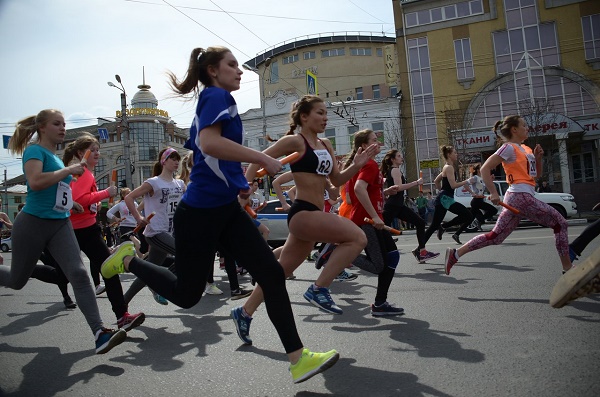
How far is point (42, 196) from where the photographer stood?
3.92 meters

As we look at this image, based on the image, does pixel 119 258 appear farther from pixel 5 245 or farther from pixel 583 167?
pixel 583 167

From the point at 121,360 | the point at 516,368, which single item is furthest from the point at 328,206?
the point at 516,368

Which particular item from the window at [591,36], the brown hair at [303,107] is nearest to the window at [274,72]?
the window at [591,36]

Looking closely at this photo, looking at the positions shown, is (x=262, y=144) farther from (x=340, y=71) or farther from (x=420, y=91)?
(x=340, y=71)

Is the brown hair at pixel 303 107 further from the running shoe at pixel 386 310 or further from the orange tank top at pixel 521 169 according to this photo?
the orange tank top at pixel 521 169

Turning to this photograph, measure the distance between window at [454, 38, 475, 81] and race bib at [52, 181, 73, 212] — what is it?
34396mm

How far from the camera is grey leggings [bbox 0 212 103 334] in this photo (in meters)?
A: 3.83

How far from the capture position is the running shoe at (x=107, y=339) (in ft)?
11.8

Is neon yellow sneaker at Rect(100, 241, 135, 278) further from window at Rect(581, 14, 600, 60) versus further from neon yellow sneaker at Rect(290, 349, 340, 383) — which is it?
window at Rect(581, 14, 600, 60)

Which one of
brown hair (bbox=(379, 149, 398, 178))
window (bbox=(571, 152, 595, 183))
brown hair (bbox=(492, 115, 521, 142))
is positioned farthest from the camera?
window (bbox=(571, 152, 595, 183))

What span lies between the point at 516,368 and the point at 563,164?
29692mm

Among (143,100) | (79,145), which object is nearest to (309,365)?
(79,145)

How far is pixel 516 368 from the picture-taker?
9.26 feet

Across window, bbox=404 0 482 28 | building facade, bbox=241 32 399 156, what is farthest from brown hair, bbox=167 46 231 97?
building facade, bbox=241 32 399 156
